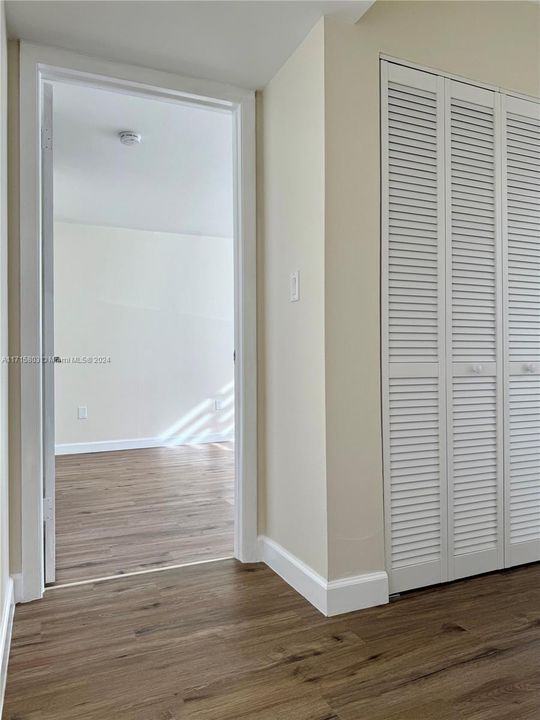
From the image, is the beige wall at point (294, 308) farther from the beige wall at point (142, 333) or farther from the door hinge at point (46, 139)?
the beige wall at point (142, 333)

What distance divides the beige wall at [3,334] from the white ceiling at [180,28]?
17 cm

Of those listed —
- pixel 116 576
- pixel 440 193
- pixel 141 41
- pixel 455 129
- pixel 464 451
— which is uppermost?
pixel 141 41

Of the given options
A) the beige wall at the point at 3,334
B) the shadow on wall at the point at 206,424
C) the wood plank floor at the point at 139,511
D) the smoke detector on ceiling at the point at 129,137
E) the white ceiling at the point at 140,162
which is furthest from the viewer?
the shadow on wall at the point at 206,424

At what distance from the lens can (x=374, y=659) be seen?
169 centimetres

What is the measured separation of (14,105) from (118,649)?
2147 mm

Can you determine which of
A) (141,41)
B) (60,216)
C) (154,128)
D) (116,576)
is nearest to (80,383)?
(60,216)

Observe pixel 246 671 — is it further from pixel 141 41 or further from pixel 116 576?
pixel 141 41

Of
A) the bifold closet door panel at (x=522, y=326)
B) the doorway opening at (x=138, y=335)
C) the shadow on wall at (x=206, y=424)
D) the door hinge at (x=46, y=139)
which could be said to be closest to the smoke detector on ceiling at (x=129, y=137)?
the doorway opening at (x=138, y=335)

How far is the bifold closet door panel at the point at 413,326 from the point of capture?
2139mm

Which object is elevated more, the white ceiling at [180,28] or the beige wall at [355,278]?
the white ceiling at [180,28]

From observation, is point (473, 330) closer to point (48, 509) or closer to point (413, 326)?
point (413, 326)

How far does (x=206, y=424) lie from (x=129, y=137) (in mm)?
3826

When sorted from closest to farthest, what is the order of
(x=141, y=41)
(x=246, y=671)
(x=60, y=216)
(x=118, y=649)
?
(x=246, y=671), (x=118, y=649), (x=141, y=41), (x=60, y=216)

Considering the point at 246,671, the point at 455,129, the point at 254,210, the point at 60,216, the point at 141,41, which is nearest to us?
the point at 246,671
